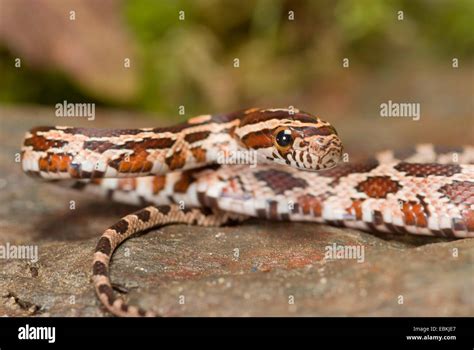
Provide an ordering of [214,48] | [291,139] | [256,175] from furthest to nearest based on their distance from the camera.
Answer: [214,48], [256,175], [291,139]

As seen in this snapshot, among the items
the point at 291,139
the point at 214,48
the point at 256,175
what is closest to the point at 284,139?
the point at 291,139

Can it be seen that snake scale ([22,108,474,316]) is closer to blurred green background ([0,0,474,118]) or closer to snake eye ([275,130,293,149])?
snake eye ([275,130,293,149])

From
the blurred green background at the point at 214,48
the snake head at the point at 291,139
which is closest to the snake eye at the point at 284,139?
the snake head at the point at 291,139

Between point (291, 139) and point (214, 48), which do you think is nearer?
point (291, 139)

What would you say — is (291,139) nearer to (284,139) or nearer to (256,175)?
(284,139)

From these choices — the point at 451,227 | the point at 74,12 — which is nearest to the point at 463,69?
the point at 74,12

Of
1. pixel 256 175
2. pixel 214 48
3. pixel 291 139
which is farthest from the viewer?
pixel 214 48

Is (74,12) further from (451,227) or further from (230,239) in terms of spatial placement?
(451,227)
